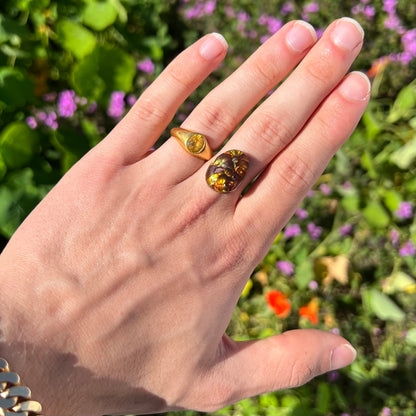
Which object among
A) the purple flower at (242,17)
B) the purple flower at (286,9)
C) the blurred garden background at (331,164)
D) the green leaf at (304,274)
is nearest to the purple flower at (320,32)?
the blurred garden background at (331,164)

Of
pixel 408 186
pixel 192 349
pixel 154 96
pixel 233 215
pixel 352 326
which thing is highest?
pixel 154 96

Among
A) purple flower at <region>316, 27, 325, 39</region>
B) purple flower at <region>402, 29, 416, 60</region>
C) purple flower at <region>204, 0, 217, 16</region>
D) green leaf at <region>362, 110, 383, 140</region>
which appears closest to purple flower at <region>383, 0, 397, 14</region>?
purple flower at <region>402, 29, 416, 60</region>

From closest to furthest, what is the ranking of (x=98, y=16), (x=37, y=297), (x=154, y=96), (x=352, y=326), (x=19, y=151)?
(x=37, y=297) → (x=154, y=96) → (x=19, y=151) → (x=98, y=16) → (x=352, y=326)

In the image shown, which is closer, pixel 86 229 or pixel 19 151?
pixel 86 229

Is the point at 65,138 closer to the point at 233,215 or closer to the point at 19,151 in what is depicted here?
the point at 19,151

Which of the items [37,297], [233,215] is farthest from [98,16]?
[37,297]

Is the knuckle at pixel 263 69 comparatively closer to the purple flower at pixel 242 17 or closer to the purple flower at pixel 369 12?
the purple flower at pixel 242 17

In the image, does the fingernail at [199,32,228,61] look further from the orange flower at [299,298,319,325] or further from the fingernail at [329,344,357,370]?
the orange flower at [299,298,319,325]

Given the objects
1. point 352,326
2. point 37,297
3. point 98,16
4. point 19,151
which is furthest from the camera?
point 352,326

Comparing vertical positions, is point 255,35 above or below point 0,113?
below
